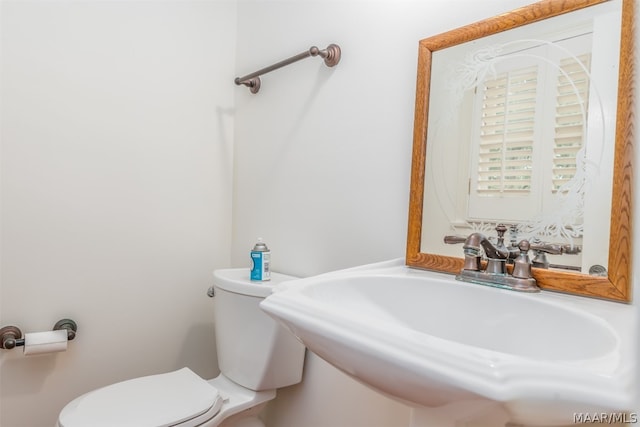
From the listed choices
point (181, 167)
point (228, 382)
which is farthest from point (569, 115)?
point (181, 167)

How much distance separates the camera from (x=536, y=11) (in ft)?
2.66

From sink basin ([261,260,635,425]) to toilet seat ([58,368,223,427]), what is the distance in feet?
1.88

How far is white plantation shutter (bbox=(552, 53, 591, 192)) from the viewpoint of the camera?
752 millimetres

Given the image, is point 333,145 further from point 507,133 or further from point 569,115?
point 569,115

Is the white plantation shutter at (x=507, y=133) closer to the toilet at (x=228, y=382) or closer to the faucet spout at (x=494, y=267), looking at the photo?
the faucet spout at (x=494, y=267)

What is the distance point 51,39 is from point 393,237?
132 cm

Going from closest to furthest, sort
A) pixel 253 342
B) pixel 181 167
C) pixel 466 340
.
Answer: pixel 466 340, pixel 253 342, pixel 181 167

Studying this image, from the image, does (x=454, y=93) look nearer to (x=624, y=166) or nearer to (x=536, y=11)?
(x=536, y=11)

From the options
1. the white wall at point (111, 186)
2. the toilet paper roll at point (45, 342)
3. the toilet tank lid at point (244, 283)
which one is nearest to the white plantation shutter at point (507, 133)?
the toilet tank lid at point (244, 283)

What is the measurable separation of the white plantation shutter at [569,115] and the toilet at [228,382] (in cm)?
82

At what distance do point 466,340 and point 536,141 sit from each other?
0.45m

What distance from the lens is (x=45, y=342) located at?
1.22m

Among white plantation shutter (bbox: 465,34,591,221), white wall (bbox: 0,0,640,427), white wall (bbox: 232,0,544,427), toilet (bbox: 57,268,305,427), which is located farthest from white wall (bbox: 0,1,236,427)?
white plantation shutter (bbox: 465,34,591,221)

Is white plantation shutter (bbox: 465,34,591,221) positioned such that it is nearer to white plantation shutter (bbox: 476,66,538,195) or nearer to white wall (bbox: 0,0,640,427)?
white plantation shutter (bbox: 476,66,538,195)
